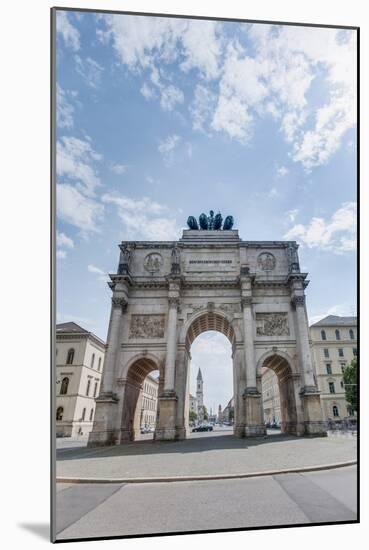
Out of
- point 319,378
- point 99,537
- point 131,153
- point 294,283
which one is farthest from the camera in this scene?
point 294,283

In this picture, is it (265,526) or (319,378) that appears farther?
(319,378)

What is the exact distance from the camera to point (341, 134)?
22.5 feet

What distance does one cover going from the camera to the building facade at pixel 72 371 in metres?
6.85

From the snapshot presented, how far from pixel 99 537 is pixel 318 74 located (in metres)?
8.90

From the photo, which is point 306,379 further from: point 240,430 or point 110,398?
point 110,398

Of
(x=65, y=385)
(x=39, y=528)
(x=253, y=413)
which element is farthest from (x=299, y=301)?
(x=39, y=528)

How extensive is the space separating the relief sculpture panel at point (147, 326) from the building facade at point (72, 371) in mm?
2188

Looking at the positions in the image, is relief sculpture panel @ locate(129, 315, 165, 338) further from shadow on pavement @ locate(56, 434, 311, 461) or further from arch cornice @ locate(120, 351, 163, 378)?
shadow on pavement @ locate(56, 434, 311, 461)

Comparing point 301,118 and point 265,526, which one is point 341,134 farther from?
point 265,526

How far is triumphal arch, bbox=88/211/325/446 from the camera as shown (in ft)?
64.1

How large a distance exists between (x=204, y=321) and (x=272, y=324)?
4494 millimetres

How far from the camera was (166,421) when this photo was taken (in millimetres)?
18312
